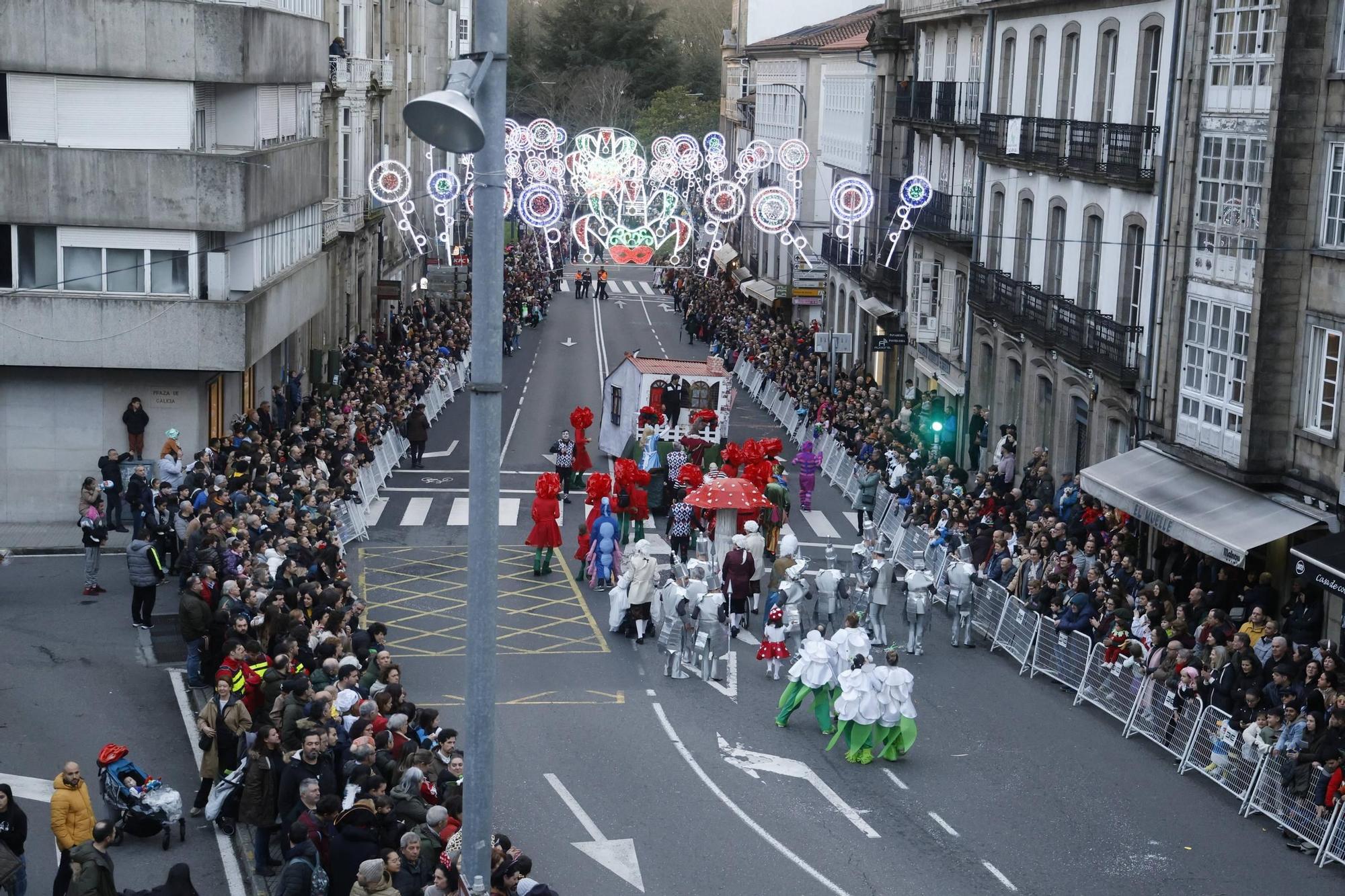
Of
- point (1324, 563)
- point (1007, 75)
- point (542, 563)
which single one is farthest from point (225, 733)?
point (1007, 75)

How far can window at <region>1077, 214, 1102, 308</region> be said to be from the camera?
3206cm

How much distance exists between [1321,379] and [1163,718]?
5.58 m

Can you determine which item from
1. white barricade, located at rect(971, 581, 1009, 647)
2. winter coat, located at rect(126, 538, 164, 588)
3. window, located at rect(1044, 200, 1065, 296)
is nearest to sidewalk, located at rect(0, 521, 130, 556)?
winter coat, located at rect(126, 538, 164, 588)

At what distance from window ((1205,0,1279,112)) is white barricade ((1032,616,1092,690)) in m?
7.67

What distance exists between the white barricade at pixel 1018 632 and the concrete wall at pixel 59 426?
14.7 meters

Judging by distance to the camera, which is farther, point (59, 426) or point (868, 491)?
point (868, 491)

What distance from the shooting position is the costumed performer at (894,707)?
64.2 feet

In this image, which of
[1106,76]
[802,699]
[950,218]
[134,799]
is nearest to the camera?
[134,799]

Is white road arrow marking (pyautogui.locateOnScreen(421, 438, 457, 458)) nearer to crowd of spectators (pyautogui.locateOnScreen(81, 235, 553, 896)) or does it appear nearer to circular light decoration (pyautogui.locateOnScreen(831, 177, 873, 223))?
crowd of spectators (pyautogui.locateOnScreen(81, 235, 553, 896))

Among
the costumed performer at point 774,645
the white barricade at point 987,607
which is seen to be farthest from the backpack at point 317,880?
the white barricade at point 987,607

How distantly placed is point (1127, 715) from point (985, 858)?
16.6ft

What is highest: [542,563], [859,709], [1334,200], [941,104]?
[941,104]

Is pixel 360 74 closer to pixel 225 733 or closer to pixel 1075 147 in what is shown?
pixel 1075 147

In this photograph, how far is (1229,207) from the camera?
25.1 meters
